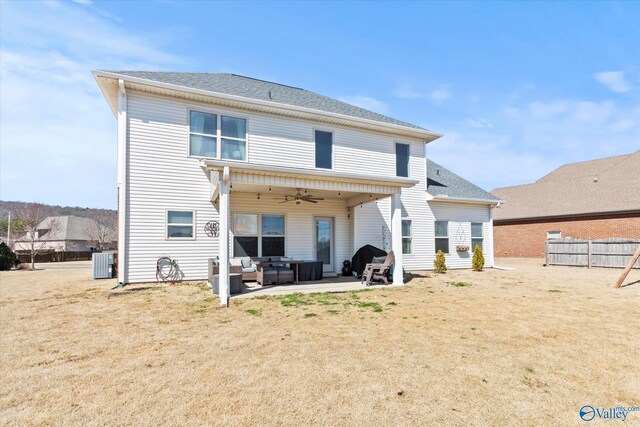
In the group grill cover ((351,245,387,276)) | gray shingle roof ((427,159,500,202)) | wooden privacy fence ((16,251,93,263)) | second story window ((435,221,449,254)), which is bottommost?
wooden privacy fence ((16,251,93,263))

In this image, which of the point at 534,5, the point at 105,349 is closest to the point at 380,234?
the point at 534,5

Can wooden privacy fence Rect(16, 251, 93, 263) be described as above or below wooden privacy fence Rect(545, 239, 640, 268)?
below

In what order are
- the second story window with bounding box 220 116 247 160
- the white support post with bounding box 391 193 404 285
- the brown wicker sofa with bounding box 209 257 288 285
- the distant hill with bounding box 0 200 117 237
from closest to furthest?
the brown wicker sofa with bounding box 209 257 288 285 < the white support post with bounding box 391 193 404 285 < the second story window with bounding box 220 116 247 160 < the distant hill with bounding box 0 200 117 237

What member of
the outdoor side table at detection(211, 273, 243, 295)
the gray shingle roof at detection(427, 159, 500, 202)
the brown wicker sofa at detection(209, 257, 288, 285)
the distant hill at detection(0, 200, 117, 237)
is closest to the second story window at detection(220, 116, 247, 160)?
the brown wicker sofa at detection(209, 257, 288, 285)

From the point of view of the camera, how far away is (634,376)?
11.4 ft

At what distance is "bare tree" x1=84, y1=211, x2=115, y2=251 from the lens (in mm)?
40791

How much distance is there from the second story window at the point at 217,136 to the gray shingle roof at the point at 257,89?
0.91 m

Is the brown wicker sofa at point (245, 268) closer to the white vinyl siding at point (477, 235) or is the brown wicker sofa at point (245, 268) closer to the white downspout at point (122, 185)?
the white downspout at point (122, 185)

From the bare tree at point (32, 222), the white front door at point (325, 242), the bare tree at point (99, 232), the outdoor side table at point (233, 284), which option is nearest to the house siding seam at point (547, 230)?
the white front door at point (325, 242)

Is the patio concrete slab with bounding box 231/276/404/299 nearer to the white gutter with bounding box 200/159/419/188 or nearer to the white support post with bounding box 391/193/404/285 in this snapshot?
the white support post with bounding box 391/193/404/285

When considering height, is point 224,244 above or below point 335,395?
above

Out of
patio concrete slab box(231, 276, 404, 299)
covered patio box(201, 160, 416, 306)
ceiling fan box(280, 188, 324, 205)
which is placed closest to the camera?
covered patio box(201, 160, 416, 306)

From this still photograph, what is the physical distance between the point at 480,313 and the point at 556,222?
1979 centimetres

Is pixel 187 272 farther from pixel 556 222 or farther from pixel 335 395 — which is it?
pixel 556 222
